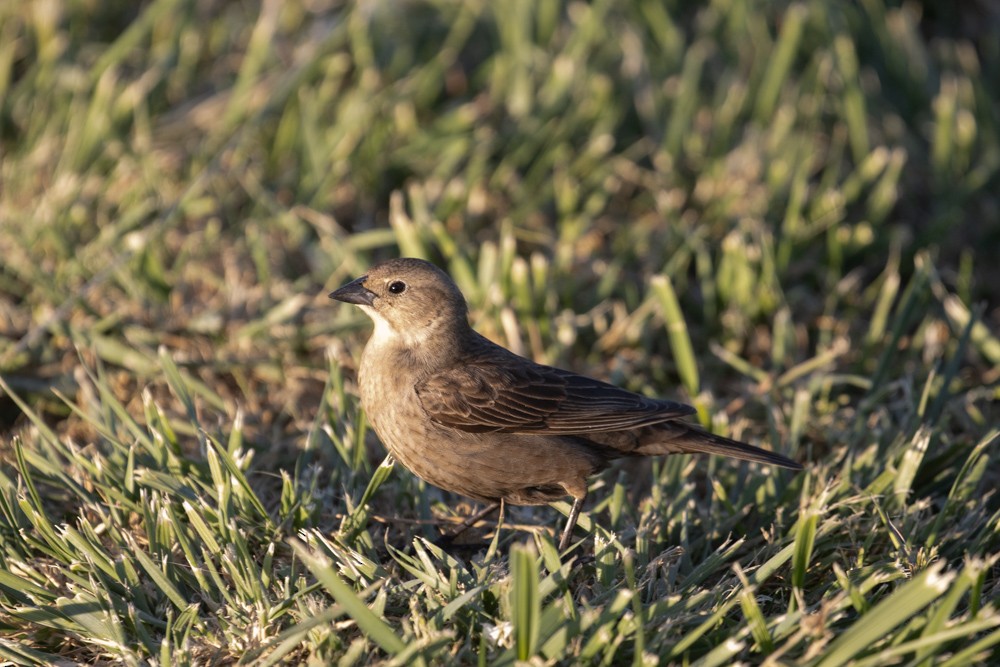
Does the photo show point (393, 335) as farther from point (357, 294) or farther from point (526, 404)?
point (526, 404)

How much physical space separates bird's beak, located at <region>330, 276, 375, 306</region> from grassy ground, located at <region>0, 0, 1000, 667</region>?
325 millimetres

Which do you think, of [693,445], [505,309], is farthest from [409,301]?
[693,445]

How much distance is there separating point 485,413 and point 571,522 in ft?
1.48

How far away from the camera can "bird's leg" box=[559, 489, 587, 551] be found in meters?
3.59

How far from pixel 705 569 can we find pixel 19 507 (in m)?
2.13

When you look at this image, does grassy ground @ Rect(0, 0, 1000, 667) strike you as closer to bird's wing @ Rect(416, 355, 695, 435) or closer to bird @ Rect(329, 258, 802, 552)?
bird @ Rect(329, 258, 802, 552)

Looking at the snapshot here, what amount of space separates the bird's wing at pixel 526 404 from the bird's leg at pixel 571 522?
0.23 metres

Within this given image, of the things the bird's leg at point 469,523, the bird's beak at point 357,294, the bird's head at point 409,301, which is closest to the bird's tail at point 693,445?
the bird's leg at point 469,523

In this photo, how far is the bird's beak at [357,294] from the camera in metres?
3.97

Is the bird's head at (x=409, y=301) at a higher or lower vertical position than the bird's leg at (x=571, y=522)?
higher

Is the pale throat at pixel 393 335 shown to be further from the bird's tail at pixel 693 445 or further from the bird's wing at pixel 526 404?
the bird's tail at pixel 693 445

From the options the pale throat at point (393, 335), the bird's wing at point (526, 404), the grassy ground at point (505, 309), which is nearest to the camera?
the grassy ground at point (505, 309)

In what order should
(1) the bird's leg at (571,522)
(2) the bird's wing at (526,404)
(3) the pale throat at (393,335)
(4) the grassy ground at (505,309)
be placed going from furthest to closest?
(3) the pale throat at (393,335), (2) the bird's wing at (526,404), (1) the bird's leg at (571,522), (4) the grassy ground at (505,309)

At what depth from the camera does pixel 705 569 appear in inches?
132
